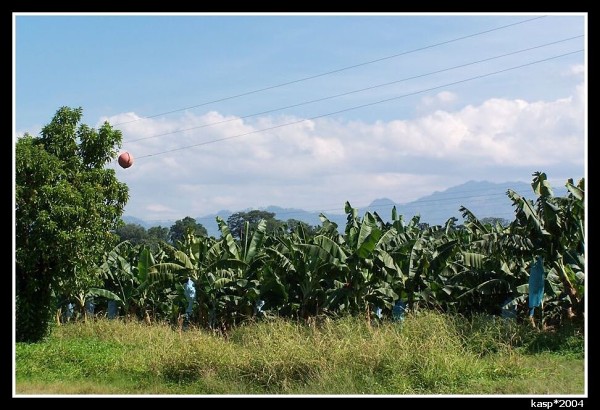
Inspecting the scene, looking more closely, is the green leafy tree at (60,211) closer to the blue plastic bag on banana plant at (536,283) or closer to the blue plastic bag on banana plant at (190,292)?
the blue plastic bag on banana plant at (190,292)

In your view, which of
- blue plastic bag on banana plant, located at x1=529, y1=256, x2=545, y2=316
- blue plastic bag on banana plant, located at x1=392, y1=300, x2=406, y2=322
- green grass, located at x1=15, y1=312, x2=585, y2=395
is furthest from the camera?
blue plastic bag on banana plant, located at x1=392, y1=300, x2=406, y2=322

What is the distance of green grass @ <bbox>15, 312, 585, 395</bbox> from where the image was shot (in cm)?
899

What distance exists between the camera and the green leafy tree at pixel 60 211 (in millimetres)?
12711

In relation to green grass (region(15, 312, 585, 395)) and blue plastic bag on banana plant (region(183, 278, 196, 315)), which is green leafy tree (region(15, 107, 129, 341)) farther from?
blue plastic bag on banana plant (region(183, 278, 196, 315))

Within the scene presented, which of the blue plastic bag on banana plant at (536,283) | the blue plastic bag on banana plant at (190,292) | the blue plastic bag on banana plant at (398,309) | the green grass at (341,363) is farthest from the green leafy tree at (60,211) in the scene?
the blue plastic bag on banana plant at (536,283)

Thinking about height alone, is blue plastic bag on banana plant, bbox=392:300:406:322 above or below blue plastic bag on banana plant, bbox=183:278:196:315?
below

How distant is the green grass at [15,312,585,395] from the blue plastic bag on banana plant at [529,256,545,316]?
2.59ft

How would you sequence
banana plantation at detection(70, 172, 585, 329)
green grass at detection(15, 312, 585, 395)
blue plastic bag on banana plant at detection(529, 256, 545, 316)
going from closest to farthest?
green grass at detection(15, 312, 585, 395), blue plastic bag on banana plant at detection(529, 256, 545, 316), banana plantation at detection(70, 172, 585, 329)

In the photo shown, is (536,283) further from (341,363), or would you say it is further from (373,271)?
(341,363)

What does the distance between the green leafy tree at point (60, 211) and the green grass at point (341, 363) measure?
1496mm

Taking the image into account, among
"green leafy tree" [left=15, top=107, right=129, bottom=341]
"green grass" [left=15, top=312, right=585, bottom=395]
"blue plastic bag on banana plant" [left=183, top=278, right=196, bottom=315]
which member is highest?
"green leafy tree" [left=15, top=107, right=129, bottom=341]

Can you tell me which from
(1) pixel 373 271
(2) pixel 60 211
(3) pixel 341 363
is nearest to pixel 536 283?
(1) pixel 373 271

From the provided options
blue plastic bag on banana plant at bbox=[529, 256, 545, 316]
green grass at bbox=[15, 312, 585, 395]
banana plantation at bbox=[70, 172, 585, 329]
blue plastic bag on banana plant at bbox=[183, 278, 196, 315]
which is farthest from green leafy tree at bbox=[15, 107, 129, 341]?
blue plastic bag on banana plant at bbox=[529, 256, 545, 316]

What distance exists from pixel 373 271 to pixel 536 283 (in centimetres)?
359
